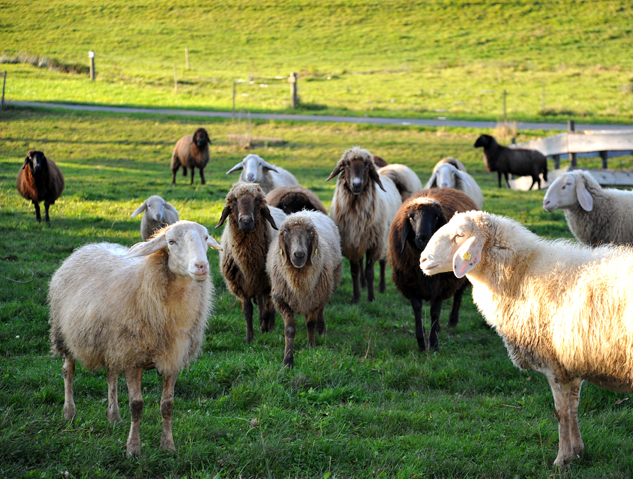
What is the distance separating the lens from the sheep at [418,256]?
20.2ft

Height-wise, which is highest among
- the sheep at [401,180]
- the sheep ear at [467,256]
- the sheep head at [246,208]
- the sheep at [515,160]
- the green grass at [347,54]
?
the green grass at [347,54]

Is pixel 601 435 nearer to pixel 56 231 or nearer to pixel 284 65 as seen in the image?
pixel 56 231

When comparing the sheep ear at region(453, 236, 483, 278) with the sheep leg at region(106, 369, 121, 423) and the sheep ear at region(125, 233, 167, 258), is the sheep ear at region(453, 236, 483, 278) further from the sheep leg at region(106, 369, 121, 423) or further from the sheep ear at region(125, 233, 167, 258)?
the sheep leg at region(106, 369, 121, 423)

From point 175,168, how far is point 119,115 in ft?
30.4

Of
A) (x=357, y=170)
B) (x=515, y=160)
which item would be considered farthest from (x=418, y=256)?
(x=515, y=160)

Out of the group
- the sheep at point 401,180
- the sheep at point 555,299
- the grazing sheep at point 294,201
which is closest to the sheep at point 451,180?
the sheep at point 401,180

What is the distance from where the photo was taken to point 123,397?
480 centimetres

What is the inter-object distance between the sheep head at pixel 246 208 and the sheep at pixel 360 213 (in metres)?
1.74

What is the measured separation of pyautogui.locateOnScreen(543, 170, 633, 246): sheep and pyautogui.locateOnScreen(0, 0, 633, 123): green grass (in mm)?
19277

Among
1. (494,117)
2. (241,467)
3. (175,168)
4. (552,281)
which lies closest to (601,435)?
(552,281)

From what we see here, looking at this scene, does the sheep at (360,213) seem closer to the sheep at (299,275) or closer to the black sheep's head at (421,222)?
the black sheep's head at (421,222)

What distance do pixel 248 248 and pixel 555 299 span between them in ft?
12.3

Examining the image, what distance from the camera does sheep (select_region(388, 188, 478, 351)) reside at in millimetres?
6148

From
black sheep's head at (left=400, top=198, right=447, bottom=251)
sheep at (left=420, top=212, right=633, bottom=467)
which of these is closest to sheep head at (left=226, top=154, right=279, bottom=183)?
black sheep's head at (left=400, top=198, right=447, bottom=251)
